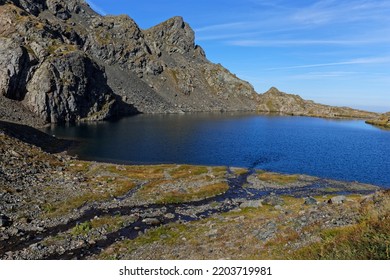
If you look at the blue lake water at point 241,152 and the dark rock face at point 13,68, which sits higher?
the dark rock face at point 13,68

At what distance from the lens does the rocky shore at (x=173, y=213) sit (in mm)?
26484

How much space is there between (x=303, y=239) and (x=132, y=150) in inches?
3710

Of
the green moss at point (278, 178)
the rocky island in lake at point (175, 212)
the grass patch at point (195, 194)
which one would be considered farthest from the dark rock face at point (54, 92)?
the grass patch at point (195, 194)

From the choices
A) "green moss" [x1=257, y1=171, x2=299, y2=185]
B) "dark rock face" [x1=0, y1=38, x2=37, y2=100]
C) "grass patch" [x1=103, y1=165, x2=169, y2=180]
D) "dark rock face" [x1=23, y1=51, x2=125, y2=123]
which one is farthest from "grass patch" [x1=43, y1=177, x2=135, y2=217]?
"dark rock face" [x1=0, y1=38, x2=37, y2=100]

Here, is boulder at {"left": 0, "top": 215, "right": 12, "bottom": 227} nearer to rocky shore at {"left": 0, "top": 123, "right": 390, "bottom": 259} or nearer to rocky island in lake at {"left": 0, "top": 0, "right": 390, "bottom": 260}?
rocky island in lake at {"left": 0, "top": 0, "right": 390, "bottom": 260}

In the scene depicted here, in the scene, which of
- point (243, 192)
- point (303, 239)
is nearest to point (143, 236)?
point (303, 239)

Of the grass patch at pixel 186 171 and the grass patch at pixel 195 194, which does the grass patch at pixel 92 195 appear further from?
the grass patch at pixel 186 171

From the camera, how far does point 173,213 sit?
1977 inches

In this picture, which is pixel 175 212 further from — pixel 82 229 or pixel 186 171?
pixel 186 171

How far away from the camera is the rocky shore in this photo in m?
26.5

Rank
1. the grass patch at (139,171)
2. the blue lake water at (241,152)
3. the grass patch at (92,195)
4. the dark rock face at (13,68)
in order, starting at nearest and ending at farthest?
the grass patch at (92,195) < the grass patch at (139,171) < the blue lake water at (241,152) < the dark rock face at (13,68)

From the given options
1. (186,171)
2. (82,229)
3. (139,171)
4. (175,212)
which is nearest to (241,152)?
(186,171)

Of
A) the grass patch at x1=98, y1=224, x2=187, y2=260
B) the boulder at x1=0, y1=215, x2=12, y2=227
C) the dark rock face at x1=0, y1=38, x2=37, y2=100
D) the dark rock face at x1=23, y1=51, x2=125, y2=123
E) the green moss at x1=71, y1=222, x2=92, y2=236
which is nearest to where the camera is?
the grass patch at x1=98, y1=224, x2=187, y2=260
